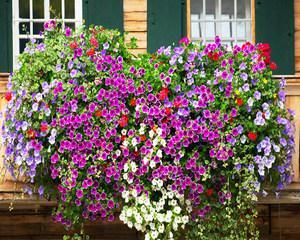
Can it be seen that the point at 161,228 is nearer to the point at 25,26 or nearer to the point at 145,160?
the point at 145,160

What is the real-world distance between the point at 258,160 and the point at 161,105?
1.04m

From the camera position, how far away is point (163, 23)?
11.4 metres

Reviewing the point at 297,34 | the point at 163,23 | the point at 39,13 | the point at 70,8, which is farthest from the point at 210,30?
the point at 39,13

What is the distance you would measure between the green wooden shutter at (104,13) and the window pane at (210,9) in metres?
1.03

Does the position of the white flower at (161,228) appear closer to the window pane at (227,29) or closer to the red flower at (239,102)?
the red flower at (239,102)

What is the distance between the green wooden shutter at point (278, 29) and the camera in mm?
11359

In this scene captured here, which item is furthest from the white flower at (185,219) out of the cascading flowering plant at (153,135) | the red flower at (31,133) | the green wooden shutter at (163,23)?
the green wooden shutter at (163,23)

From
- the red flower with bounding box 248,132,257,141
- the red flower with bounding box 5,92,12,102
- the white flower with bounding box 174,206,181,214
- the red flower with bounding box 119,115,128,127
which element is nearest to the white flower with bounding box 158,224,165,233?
the white flower with bounding box 174,206,181,214

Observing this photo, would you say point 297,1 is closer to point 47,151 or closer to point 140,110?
point 140,110

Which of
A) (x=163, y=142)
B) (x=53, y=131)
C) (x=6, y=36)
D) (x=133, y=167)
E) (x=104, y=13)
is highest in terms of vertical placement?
(x=104, y=13)

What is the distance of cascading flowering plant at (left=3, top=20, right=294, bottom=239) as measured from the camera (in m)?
9.31

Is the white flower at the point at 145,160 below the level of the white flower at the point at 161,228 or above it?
above

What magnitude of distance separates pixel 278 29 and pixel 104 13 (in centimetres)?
198

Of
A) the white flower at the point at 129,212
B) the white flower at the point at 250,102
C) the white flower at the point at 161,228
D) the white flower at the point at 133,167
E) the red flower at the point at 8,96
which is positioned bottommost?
the white flower at the point at 161,228
